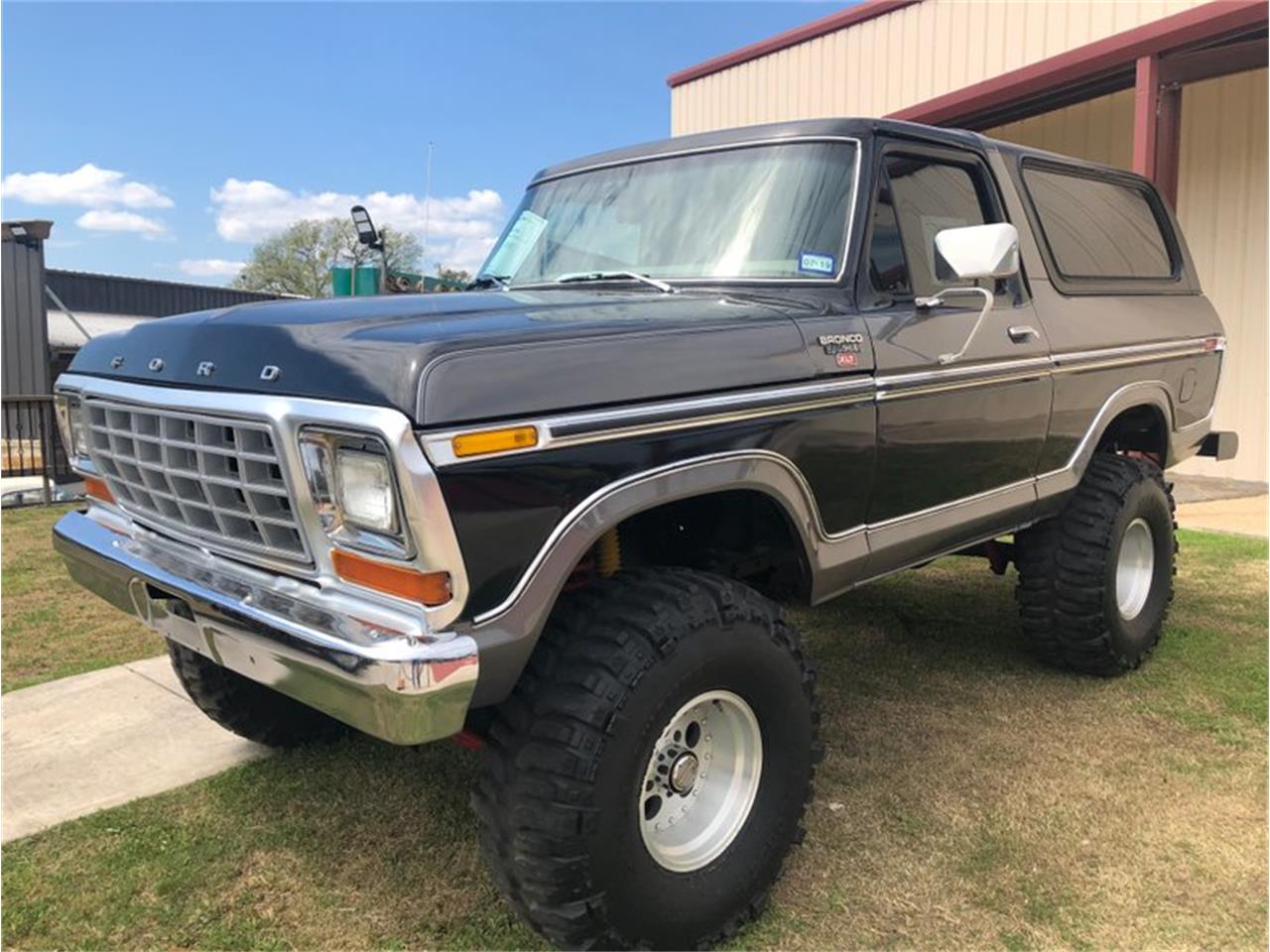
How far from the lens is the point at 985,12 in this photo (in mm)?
10578

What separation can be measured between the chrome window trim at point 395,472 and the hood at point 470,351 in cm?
3

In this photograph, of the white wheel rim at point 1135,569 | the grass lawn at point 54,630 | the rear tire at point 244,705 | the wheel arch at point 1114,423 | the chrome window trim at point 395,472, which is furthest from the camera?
the grass lawn at point 54,630

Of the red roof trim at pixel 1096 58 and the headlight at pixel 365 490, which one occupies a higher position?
the red roof trim at pixel 1096 58

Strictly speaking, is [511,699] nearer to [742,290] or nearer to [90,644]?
[742,290]

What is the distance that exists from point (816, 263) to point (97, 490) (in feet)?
7.94

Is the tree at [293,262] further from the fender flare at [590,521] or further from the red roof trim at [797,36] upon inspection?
the fender flare at [590,521]

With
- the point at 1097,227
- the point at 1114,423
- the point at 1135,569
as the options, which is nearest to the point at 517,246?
the point at 1097,227

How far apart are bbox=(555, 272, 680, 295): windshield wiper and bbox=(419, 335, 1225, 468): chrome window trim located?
2.06 feet

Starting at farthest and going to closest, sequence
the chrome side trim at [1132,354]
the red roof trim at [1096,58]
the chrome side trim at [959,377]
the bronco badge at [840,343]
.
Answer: the red roof trim at [1096,58]
the chrome side trim at [1132,354]
the chrome side trim at [959,377]
the bronco badge at [840,343]

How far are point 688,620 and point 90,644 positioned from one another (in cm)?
389

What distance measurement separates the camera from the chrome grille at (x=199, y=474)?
2.29 metres

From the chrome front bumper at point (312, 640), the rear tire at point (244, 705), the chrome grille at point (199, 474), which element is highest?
the chrome grille at point (199, 474)

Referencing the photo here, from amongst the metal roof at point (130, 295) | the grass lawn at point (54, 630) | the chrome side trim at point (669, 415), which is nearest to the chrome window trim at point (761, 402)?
the chrome side trim at point (669, 415)

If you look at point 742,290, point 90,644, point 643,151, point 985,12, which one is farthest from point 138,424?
point 985,12
